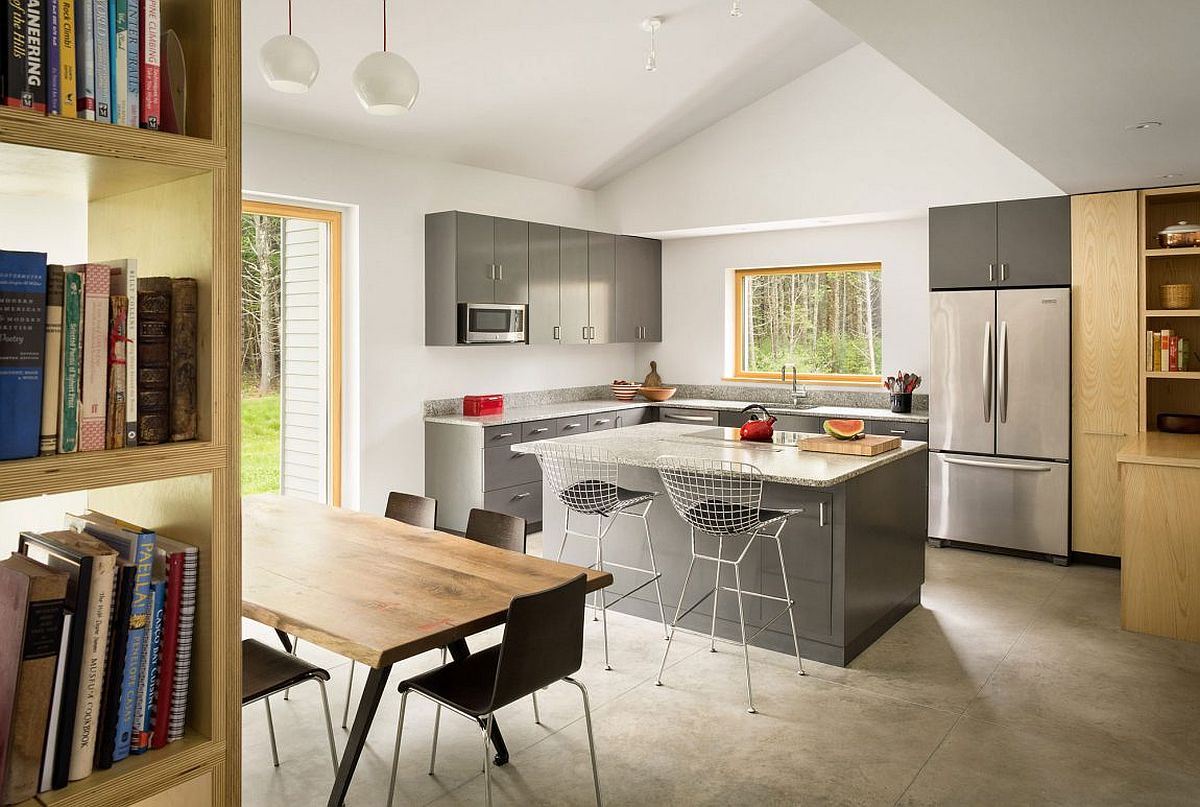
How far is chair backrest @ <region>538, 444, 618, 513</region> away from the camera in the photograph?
13.0 feet

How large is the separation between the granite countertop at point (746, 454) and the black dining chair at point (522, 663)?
1455 millimetres

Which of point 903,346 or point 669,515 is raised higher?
point 903,346

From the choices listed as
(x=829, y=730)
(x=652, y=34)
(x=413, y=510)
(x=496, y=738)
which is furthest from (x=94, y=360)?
(x=652, y=34)

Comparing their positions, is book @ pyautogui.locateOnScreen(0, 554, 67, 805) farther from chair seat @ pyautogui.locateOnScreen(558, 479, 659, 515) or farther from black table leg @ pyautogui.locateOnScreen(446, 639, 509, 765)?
chair seat @ pyautogui.locateOnScreen(558, 479, 659, 515)

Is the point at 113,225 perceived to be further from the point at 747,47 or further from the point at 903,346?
the point at 903,346

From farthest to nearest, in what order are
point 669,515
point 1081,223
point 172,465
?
1. point 1081,223
2. point 669,515
3. point 172,465

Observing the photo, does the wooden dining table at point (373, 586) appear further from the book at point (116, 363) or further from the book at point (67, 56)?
the book at point (67, 56)

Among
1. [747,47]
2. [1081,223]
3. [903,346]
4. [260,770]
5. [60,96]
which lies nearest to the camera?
[60,96]

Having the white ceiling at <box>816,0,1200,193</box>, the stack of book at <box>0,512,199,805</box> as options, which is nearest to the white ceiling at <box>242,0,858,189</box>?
the white ceiling at <box>816,0,1200,193</box>

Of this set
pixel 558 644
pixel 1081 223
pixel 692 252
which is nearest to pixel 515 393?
pixel 692 252

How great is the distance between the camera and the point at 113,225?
1.43 metres

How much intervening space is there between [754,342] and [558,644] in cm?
559

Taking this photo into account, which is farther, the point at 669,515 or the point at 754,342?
the point at 754,342

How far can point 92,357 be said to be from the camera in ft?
3.63
